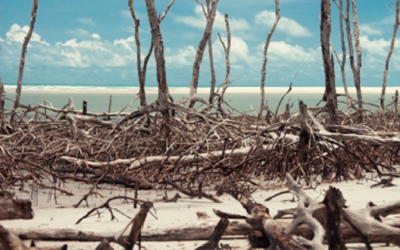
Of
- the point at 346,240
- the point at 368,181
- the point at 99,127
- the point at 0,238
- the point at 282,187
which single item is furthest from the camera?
the point at 99,127

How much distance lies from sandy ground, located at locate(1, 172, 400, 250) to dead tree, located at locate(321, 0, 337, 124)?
94 centimetres

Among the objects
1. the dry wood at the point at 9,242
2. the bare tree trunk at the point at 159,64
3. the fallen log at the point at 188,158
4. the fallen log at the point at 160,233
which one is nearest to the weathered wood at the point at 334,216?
the fallen log at the point at 160,233

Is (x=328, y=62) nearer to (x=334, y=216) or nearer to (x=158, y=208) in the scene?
(x=158, y=208)

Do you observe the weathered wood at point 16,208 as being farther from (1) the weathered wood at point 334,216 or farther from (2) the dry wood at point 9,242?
(1) the weathered wood at point 334,216

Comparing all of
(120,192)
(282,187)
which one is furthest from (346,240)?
(120,192)

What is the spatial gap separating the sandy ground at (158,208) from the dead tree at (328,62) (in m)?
0.94

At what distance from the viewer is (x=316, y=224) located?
2.76m

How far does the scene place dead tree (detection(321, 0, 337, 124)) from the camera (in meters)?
6.64

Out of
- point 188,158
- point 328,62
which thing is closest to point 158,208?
point 188,158

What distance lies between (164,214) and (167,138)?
2.65 metres

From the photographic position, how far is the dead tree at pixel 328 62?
664cm

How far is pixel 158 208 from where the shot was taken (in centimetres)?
442

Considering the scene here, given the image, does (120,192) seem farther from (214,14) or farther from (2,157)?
(214,14)

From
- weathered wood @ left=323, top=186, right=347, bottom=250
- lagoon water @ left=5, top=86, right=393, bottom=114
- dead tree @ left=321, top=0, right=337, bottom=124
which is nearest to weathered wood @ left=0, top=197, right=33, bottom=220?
weathered wood @ left=323, top=186, right=347, bottom=250
